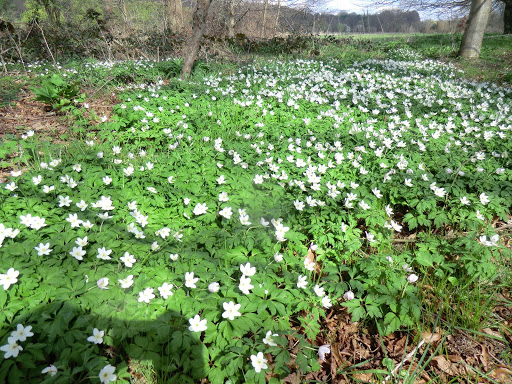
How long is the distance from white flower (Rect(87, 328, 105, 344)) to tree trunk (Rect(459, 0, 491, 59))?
14210 mm

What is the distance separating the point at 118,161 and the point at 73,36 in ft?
34.6

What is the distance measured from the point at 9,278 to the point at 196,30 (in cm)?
629

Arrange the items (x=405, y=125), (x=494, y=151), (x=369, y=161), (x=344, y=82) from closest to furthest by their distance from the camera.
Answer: (x=369, y=161)
(x=494, y=151)
(x=405, y=125)
(x=344, y=82)

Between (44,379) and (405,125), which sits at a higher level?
(405,125)

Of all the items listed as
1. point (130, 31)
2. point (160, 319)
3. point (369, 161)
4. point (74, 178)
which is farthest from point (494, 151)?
point (130, 31)

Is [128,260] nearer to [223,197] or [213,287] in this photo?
[213,287]

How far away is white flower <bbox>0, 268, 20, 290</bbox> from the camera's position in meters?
1.74

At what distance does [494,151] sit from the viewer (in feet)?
13.4

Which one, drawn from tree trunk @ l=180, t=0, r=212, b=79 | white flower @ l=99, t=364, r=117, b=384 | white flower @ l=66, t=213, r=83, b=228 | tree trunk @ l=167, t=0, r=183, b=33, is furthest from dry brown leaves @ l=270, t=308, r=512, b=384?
tree trunk @ l=167, t=0, r=183, b=33

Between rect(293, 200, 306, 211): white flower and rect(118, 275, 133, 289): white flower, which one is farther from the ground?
rect(293, 200, 306, 211): white flower

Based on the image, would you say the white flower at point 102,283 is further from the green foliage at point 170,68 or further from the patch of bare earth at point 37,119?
the green foliage at point 170,68

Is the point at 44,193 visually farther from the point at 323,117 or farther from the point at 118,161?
the point at 323,117

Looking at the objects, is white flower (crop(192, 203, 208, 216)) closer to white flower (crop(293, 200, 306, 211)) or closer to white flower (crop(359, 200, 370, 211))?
white flower (crop(293, 200, 306, 211))

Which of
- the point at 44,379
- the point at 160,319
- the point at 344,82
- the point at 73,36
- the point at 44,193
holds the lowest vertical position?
the point at 44,379
